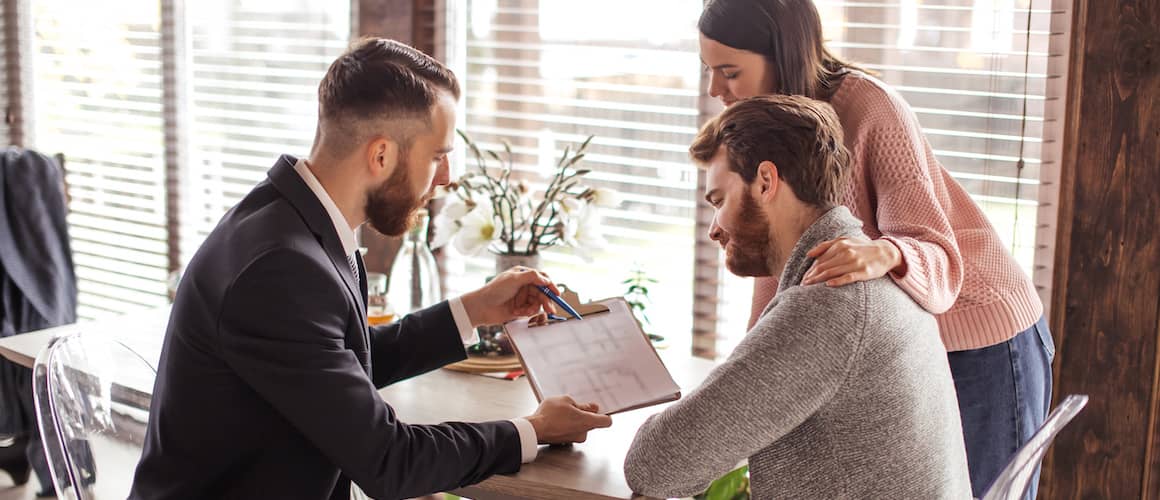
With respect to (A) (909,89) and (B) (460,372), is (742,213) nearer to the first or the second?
(B) (460,372)

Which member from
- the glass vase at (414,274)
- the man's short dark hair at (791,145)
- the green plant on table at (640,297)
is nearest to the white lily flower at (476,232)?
the glass vase at (414,274)

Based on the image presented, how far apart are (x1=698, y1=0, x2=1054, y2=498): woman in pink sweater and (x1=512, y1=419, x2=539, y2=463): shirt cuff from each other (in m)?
0.55

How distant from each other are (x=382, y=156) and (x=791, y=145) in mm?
561

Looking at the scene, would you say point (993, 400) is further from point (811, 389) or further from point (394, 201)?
point (394, 201)

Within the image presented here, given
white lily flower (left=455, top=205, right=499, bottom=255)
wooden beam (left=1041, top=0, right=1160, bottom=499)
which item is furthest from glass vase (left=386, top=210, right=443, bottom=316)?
wooden beam (left=1041, top=0, right=1160, bottom=499)

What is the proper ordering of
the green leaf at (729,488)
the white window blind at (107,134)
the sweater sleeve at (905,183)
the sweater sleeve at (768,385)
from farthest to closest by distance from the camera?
the white window blind at (107,134)
the green leaf at (729,488)
the sweater sleeve at (905,183)
the sweater sleeve at (768,385)

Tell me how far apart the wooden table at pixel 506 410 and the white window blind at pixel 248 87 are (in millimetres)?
1068

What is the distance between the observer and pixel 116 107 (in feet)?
12.6

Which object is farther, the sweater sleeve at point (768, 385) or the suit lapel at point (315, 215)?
the suit lapel at point (315, 215)

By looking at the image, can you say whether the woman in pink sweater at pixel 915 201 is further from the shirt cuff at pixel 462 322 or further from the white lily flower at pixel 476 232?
the white lily flower at pixel 476 232

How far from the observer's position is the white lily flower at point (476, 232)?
2.29 m

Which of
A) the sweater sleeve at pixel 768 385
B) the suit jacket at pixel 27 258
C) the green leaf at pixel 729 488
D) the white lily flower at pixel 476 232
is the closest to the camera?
the sweater sleeve at pixel 768 385

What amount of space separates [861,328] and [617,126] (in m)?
1.59

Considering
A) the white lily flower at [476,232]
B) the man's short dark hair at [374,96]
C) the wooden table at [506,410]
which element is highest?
the man's short dark hair at [374,96]
